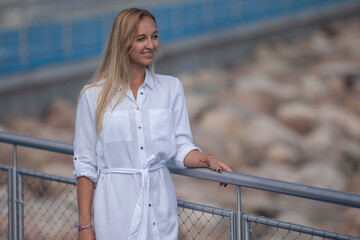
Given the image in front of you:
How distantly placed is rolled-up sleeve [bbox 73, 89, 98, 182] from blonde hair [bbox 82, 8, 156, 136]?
1.2 inches

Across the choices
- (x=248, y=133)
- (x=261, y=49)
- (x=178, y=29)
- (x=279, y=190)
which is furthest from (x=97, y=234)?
(x=261, y=49)

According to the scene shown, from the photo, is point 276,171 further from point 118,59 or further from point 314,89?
point 118,59

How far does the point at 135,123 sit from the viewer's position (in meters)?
2.65

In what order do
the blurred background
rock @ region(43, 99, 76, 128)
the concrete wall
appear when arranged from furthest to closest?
the concrete wall
rock @ region(43, 99, 76, 128)
the blurred background

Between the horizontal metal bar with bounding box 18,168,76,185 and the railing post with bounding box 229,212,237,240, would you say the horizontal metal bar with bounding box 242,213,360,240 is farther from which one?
the horizontal metal bar with bounding box 18,168,76,185

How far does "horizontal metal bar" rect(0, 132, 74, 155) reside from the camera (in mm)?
3163

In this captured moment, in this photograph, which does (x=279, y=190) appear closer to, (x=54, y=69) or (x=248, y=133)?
(x=248, y=133)

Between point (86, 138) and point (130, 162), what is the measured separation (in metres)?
0.21

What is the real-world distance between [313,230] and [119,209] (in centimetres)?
78

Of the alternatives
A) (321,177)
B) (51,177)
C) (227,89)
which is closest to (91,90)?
(51,177)

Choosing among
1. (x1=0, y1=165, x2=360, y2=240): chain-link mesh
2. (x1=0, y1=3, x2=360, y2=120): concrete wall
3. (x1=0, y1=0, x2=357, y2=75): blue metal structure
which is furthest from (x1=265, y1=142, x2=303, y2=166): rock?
(x1=0, y1=0, x2=357, y2=75): blue metal structure

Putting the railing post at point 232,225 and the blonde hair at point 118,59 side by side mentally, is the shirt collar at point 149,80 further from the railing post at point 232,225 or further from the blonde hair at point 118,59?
the railing post at point 232,225

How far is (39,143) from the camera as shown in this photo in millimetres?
3283

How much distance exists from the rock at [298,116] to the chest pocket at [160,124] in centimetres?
827
